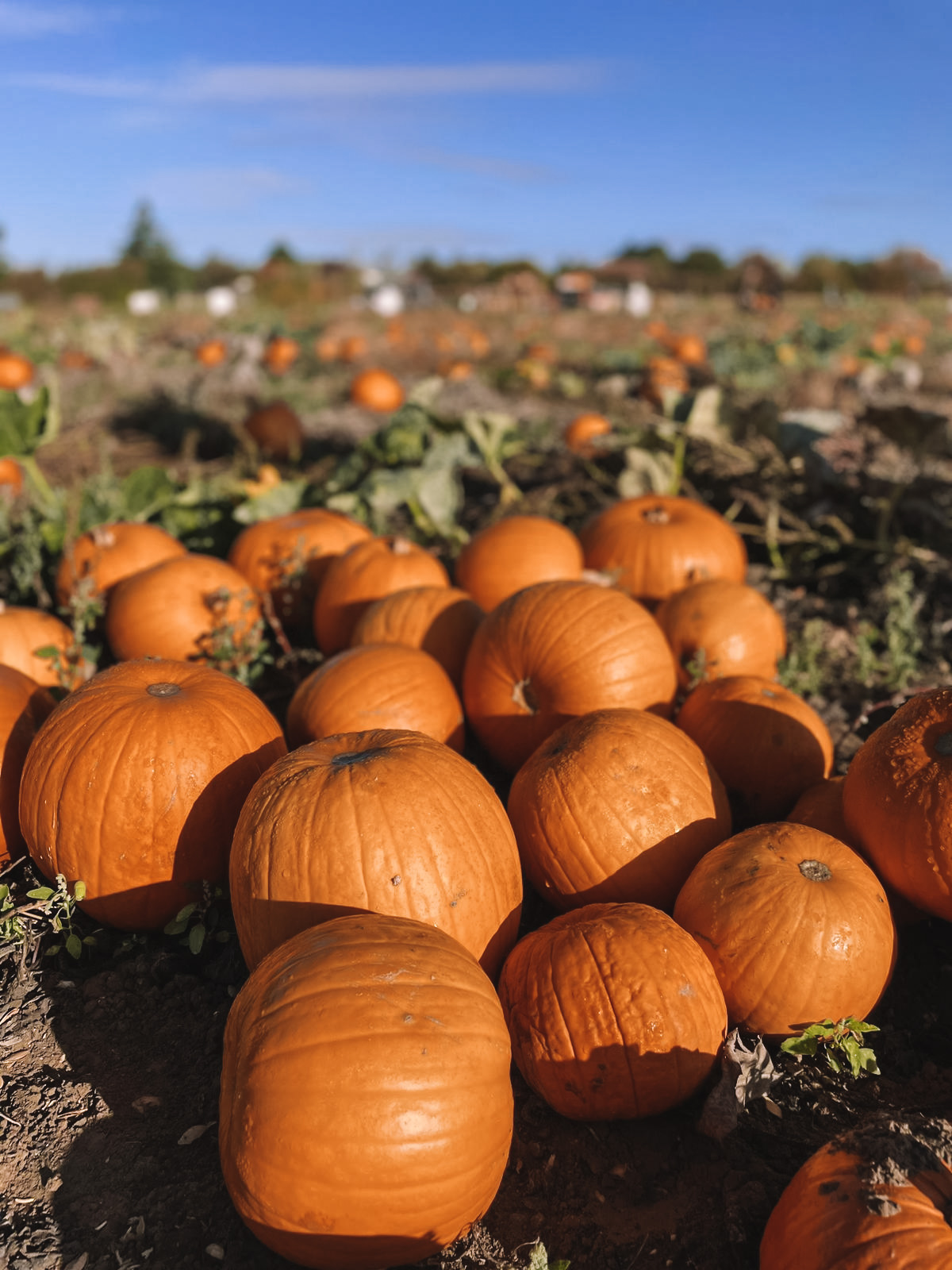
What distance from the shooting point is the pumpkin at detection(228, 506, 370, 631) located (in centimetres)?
525

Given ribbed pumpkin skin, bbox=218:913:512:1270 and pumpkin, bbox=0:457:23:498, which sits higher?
pumpkin, bbox=0:457:23:498

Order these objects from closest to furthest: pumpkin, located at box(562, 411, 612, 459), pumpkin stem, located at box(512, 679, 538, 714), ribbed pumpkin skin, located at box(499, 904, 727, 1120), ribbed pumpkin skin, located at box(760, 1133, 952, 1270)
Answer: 1. ribbed pumpkin skin, located at box(760, 1133, 952, 1270)
2. ribbed pumpkin skin, located at box(499, 904, 727, 1120)
3. pumpkin stem, located at box(512, 679, 538, 714)
4. pumpkin, located at box(562, 411, 612, 459)

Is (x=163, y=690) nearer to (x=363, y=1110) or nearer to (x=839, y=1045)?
(x=363, y=1110)

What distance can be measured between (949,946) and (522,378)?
40.3 feet

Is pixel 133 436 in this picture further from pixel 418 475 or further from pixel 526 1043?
pixel 526 1043

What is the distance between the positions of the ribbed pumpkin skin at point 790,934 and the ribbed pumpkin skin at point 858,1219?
0.55m

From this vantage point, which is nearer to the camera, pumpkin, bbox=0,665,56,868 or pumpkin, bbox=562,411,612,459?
pumpkin, bbox=0,665,56,868

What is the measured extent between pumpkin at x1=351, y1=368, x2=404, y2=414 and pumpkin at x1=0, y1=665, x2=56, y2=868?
822 centimetres

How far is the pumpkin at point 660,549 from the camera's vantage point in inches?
197

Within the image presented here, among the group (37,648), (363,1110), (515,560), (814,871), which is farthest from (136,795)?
(515,560)

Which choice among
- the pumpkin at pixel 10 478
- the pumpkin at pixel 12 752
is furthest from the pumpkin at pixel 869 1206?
the pumpkin at pixel 10 478

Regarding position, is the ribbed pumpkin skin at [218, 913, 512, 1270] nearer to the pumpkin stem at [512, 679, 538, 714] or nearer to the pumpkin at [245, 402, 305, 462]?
the pumpkin stem at [512, 679, 538, 714]

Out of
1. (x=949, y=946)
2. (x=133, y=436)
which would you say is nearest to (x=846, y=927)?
(x=949, y=946)

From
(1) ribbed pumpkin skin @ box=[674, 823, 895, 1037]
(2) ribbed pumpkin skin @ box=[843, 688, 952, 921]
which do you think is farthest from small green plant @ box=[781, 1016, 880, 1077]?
(2) ribbed pumpkin skin @ box=[843, 688, 952, 921]
